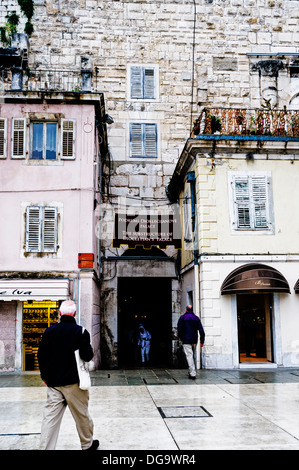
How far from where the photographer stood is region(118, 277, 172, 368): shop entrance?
18.8 m

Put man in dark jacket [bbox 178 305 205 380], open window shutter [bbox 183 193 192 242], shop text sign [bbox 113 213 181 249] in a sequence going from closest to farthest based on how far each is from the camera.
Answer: man in dark jacket [bbox 178 305 205 380], shop text sign [bbox 113 213 181 249], open window shutter [bbox 183 193 192 242]

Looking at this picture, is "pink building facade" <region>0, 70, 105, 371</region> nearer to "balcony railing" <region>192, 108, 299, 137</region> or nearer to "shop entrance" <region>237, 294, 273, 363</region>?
"balcony railing" <region>192, 108, 299, 137</region>

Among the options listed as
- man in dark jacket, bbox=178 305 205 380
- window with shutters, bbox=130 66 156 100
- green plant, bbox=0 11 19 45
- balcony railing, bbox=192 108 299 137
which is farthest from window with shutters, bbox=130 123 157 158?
man in dark jacket, bbox=178 305 205 380

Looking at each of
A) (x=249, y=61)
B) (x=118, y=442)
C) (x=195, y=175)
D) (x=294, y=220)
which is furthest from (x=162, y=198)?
(x=118, y=442)

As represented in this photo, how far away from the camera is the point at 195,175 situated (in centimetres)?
1494

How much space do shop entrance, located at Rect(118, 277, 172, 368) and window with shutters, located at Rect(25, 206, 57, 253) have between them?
6.00 metres

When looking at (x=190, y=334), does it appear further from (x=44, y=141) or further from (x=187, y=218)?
(x=44, y=141)

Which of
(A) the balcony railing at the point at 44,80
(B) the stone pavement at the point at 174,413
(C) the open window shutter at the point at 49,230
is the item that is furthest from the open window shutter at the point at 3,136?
(B) the stone pavement at the point at 174,413

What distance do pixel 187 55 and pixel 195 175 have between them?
24.6ft

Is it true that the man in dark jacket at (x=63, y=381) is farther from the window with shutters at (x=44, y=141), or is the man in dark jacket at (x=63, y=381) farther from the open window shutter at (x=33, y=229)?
the window with shutters at (x=44, y=141)

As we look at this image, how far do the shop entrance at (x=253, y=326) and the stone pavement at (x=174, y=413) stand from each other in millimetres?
2016

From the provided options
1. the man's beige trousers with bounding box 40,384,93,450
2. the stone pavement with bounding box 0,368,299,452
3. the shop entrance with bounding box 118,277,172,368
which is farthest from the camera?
the shop entrance with bounding box 118,277,172,368

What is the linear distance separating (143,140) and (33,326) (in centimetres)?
898
